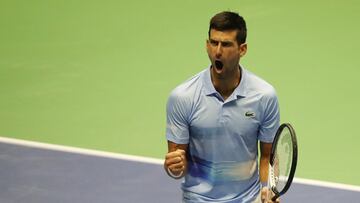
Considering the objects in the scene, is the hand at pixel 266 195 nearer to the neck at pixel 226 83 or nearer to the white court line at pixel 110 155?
the neck at pixel 226 83

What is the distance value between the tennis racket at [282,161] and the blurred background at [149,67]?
9.34ft

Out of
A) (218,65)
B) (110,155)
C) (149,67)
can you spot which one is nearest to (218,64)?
(218,65)

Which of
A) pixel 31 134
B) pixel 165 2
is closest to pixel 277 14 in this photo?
pixel 165 2

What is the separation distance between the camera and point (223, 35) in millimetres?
4742

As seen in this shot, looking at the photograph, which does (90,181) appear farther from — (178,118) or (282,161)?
(282,161)

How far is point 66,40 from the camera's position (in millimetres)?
10531

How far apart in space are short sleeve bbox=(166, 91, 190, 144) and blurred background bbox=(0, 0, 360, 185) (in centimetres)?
282

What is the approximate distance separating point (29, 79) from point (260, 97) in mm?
5065

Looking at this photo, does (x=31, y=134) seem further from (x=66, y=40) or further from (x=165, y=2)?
Answer: (x=165, y=2)

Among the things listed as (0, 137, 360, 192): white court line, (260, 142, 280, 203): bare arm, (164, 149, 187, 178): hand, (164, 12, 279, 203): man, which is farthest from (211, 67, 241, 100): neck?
(0, 137, 360, 192): white court line

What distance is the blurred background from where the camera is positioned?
8328 mm

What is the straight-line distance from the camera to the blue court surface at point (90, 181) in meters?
7.25

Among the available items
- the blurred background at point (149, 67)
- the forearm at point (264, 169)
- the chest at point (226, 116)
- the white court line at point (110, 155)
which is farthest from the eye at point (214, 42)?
the blurred background at point (149, 67)

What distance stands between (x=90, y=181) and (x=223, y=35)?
3.14m
